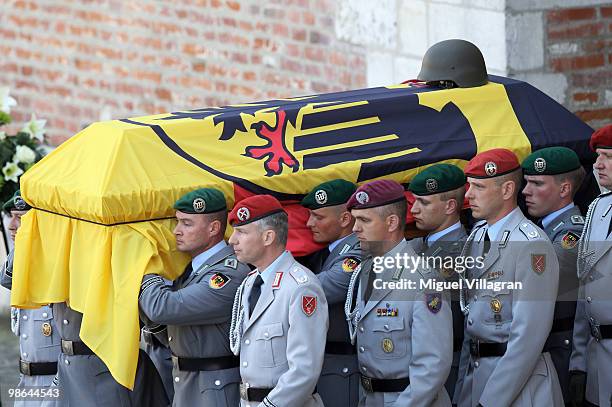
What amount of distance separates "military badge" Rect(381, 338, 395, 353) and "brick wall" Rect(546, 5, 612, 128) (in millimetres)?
2911

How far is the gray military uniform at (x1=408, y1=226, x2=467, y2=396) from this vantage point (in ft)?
18.1

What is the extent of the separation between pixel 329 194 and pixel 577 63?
2.60 m

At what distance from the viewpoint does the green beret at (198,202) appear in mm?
5430

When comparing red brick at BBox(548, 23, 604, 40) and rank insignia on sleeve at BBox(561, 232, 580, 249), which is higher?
red brick at BBox(548, 23, 604, 40)

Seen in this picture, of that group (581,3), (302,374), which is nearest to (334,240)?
(302,374)

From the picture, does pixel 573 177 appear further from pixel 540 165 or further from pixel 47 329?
pixel 47 329

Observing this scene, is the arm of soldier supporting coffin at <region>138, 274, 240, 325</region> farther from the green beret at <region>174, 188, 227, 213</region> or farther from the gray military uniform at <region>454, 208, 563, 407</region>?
the gray military uniform at <region>454, 208, 563, 407</region>

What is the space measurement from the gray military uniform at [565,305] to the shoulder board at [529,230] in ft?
0.88

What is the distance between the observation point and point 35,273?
5.90m

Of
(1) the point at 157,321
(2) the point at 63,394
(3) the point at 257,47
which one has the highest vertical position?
(3) the point at 257,47

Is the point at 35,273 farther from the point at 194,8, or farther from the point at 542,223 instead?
the point at 194,8

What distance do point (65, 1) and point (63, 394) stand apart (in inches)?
194

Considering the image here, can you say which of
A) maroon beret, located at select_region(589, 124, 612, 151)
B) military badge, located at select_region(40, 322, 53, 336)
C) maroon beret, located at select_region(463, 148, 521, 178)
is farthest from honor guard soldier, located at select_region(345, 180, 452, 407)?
military badge, located at select_region(40, 322, 53, 336)

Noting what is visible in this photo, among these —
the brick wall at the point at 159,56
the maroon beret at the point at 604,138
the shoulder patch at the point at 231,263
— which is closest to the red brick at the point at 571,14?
the brick wall at the point at 159,56
